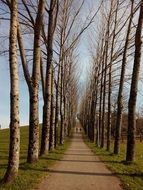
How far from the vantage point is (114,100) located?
67.8 meters

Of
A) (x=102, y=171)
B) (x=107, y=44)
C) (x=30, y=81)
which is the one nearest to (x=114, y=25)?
(x=107, y=44)

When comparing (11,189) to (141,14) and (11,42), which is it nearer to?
(11,42)

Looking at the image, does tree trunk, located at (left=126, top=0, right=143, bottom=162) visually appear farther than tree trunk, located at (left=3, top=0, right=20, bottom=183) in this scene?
Yes

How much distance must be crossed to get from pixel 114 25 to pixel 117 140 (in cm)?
840

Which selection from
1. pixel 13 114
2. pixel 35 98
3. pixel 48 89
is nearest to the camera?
pixel 13 114

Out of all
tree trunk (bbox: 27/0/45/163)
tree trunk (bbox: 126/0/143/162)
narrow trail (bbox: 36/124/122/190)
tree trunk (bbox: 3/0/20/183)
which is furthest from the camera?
tree trunk (bbox: 126/0/143/162)

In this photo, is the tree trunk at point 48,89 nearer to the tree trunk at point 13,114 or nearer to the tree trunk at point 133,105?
the tree trunk at point 133,105

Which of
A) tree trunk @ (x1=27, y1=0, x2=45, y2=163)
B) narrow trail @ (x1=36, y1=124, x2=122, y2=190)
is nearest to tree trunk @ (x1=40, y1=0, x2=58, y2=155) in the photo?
tree trunk @ (x1=27, y1=0, x2=45, y2=163)

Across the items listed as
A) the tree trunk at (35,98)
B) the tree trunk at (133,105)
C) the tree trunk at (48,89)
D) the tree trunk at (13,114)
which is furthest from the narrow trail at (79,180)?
the tree trunk at (48,89)

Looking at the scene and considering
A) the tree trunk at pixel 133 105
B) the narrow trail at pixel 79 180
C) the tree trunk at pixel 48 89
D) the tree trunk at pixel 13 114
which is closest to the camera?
the narrow trail at pixel 79 180

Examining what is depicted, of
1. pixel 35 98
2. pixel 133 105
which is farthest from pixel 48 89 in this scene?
pixel 133 105

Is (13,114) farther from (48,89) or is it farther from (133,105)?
(48,89)

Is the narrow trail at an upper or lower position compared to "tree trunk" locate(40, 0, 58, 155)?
lower

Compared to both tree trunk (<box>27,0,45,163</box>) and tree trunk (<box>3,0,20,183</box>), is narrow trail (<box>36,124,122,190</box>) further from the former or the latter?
tree trunk (<box>27,0,45,163</box>)
